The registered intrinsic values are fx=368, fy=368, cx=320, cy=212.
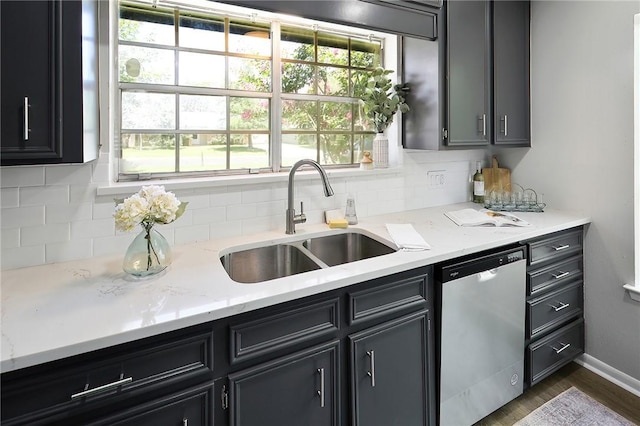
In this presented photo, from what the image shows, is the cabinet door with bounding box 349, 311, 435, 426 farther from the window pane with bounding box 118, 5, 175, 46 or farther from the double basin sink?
the window pane with bounding box 118, 5, 175, 46

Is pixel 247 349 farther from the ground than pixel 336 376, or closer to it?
farther from the ground

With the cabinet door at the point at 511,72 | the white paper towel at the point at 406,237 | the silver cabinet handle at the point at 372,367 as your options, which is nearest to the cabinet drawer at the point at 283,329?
the silver cabinet handle at the point at 372,367

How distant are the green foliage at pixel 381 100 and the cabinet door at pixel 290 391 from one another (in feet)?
5.00

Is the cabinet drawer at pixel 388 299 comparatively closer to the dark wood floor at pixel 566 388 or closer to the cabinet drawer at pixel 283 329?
the cabinet drawer at pixel 283 329

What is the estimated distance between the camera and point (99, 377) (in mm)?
976

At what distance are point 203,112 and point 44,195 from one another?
82 centimetres

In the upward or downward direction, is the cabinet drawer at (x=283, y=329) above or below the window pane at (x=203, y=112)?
below

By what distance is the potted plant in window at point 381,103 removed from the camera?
2.31 metres

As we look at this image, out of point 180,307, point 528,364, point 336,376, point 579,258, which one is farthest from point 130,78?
point 579,258

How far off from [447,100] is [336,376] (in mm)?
1681

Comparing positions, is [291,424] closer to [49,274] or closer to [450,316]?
[450,316]

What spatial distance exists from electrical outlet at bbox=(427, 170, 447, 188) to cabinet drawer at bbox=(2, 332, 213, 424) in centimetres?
194

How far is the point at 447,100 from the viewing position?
2.21m

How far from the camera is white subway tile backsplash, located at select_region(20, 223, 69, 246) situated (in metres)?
1.44
